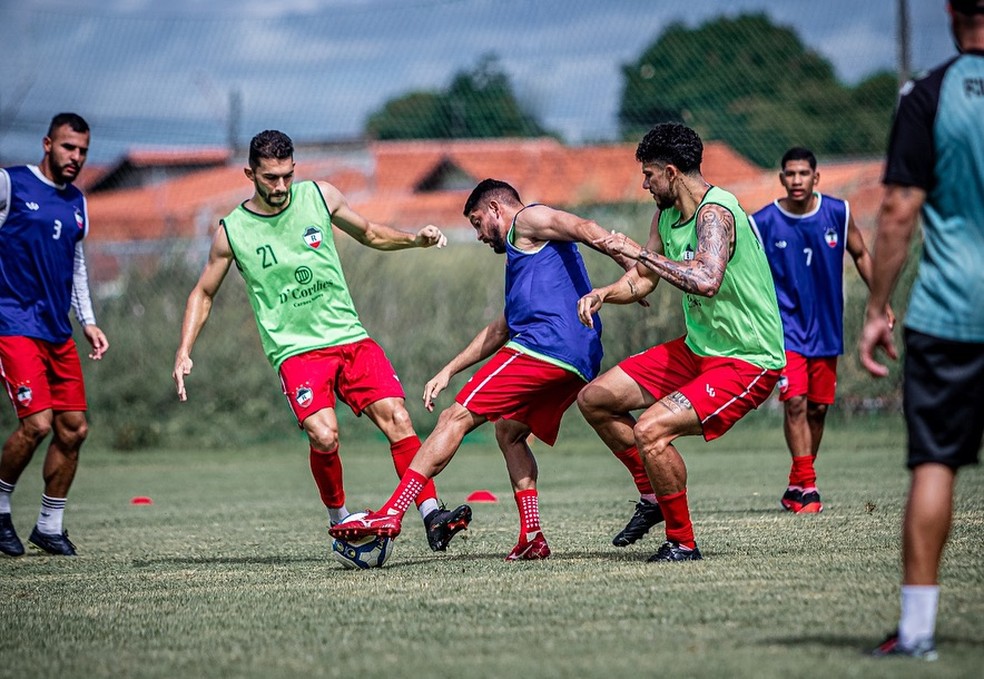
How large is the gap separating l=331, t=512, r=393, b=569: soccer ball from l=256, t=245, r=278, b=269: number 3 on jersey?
5.69ft

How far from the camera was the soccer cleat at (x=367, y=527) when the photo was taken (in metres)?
7.28

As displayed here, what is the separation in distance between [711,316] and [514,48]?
15.6 metres

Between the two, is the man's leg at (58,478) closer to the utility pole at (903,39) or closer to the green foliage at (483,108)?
the green foliage at (483,108)

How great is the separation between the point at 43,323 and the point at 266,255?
1896 millimetres

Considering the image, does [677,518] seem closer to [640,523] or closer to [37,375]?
[640,523]

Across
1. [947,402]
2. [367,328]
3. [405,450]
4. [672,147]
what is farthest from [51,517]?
[367,328]

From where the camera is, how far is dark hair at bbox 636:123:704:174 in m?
7.19

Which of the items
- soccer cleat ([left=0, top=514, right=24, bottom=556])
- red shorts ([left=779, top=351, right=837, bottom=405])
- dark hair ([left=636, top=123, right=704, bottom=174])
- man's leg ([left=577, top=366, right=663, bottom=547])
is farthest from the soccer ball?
red shorts ([left=779, top=351, right=837, bottom=405])

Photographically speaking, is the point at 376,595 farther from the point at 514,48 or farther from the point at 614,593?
the point at 514,48

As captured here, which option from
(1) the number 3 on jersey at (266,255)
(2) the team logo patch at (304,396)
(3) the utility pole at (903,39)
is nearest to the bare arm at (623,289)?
(2) the team logo patch at (304,396)

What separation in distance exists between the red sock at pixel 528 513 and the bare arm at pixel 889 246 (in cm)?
321

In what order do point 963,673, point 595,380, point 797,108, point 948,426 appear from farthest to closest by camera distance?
point 797,108, point 595,380, point 948,426, point 963,673

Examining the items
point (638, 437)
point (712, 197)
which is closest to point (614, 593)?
point (638, 437)

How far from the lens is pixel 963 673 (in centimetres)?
423
